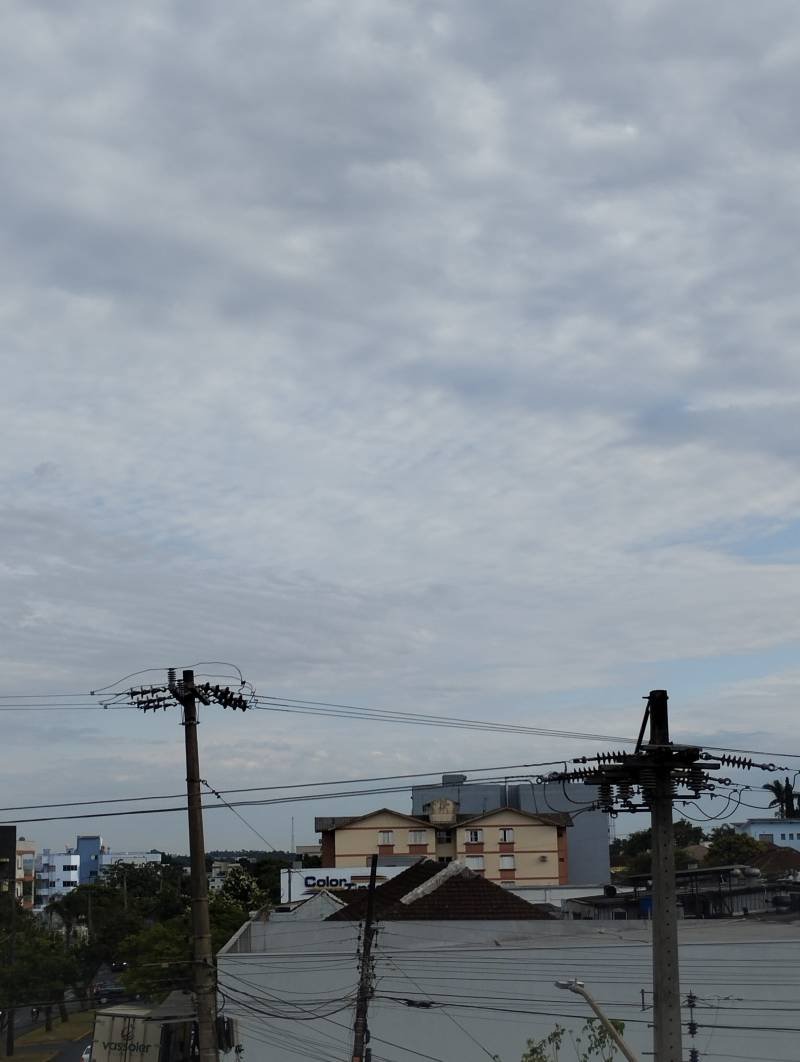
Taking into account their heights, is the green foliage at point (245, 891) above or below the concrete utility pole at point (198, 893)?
below

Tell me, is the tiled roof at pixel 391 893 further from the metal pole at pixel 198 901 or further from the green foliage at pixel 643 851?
the green foliage at pixel 643 851

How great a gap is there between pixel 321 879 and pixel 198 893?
258 ft

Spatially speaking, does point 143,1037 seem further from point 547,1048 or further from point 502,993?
point 547,1048

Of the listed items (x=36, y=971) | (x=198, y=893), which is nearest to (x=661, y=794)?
(x=198, y=893)

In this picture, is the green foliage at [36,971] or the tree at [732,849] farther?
the tree at [732,849]

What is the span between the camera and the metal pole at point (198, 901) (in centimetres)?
3112

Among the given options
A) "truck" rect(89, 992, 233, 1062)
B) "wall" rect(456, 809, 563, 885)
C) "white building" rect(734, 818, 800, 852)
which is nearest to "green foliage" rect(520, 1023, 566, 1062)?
"truck" rect(89, 992, 233, 1062)

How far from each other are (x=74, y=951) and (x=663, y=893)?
92509 mm

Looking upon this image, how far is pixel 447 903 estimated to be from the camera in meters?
61.7

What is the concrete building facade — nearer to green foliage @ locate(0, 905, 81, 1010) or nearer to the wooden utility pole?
green foliage @ locate(0, 905, 81, 1010)

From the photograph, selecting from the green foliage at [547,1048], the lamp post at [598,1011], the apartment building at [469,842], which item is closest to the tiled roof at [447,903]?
the green foliage at [547,1048]

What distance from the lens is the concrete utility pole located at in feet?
102

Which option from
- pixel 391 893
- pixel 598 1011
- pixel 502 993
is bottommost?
pixel 502 993

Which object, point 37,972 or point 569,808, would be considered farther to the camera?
point 569,808
